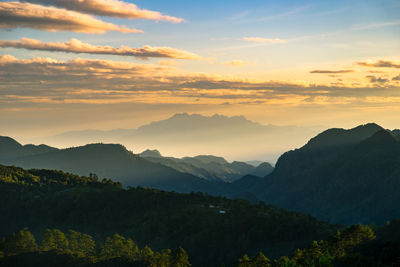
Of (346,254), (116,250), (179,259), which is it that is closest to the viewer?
(346,254)

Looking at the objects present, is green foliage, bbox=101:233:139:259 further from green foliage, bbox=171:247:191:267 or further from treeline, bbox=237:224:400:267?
treeline, bbox=237:224:400:267

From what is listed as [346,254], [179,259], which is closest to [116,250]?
[179,259]

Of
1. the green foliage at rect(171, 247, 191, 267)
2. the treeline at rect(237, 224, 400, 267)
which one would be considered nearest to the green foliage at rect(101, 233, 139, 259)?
the green foliage at rect(171, 247, 191, 267)

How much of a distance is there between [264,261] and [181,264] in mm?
31849

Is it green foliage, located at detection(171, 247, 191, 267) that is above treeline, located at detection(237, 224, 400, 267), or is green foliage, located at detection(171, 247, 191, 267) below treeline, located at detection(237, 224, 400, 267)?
below

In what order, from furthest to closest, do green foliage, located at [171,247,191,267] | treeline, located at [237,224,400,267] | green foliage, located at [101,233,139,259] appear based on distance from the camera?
green foliage, located at [101,233,139,259]
green foliage, located at [171,247,191,267]
treeline, located at [237,224,400,267]

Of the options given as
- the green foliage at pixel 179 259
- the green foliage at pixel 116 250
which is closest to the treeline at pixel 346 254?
the green foliage at pixel 179 259

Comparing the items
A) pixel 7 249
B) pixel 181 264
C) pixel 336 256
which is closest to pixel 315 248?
pixel 336 256

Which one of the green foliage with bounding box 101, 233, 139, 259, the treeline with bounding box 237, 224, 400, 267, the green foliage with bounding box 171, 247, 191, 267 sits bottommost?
the green foliage with bounding box 101, 233, 139, 259

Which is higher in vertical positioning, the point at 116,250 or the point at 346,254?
the point at 346,254

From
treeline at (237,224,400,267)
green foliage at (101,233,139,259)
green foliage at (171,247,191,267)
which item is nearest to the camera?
treeline at (237,224,400,267)

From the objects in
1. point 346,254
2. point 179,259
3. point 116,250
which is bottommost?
point 116,250

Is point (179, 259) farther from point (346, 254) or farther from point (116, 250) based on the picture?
point (346, 254)

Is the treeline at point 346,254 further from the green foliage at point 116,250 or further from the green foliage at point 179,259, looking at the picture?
the green foliage at point 116,250
